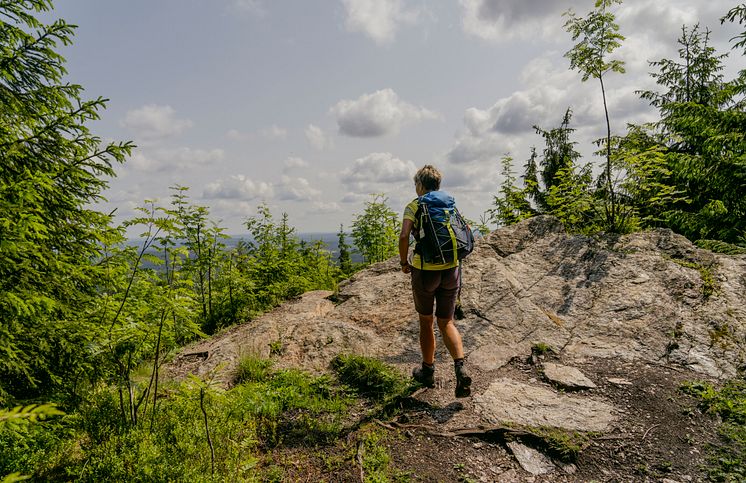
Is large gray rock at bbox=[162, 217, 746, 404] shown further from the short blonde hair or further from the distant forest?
the short blonde hair

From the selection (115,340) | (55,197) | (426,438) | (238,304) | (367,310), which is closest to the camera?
(115,340)

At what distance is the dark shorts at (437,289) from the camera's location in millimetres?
4480

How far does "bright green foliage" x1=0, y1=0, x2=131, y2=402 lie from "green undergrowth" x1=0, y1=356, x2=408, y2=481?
51cm

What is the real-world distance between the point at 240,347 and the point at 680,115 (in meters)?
12.4

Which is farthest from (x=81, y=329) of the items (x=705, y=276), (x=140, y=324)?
(x=705, y=276)

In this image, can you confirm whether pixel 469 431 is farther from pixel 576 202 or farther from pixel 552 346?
pixel 576 202

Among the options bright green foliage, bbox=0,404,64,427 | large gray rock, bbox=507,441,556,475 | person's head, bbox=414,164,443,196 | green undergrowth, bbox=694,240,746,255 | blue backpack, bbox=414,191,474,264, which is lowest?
large gray rock, bbox=507,441,556,475

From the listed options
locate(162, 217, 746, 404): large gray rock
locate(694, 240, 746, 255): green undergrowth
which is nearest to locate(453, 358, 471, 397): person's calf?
locate(162, 217, 746, 404): large gray rock

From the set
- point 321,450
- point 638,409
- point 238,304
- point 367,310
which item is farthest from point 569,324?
point 238,304

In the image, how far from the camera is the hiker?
440 centimetres

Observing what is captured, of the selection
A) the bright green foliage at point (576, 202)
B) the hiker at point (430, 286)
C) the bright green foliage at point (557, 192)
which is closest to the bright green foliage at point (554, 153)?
the bright green foliage at point (557, 192)

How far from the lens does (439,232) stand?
4.35 metres

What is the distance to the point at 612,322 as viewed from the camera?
582cm

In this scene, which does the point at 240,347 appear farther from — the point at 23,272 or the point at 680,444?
the point at 680,444
